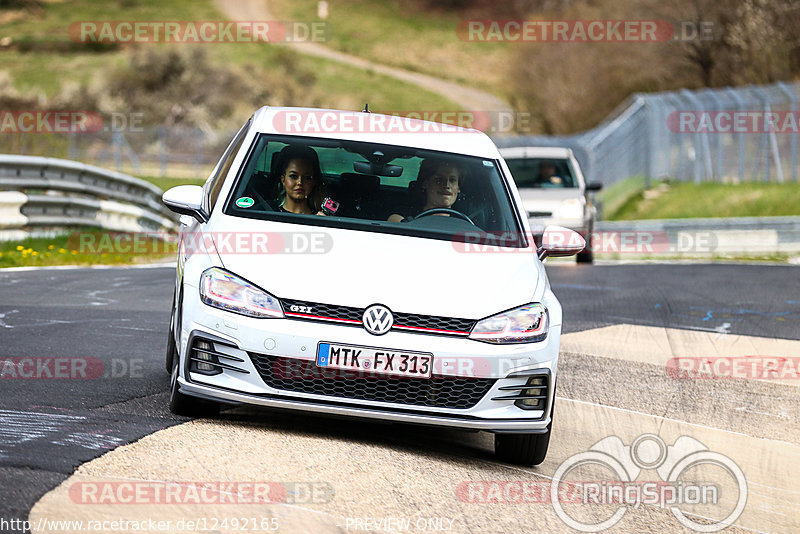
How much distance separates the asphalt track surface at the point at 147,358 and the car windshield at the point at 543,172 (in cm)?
272

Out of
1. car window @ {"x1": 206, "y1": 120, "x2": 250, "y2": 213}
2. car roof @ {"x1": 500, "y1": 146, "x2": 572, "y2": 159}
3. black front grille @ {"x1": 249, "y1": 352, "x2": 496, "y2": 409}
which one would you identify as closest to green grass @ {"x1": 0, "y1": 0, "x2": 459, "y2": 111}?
car roof @ {"x1": 500, "y1": 146, "x2": 572, "y2": 159}

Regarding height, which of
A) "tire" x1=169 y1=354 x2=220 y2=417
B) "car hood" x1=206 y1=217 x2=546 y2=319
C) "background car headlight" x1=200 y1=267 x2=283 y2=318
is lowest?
"tire" x1=169 y1=354 x2=220 y2=417

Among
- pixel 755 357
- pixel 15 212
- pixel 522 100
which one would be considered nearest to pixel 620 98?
pixel 522 100

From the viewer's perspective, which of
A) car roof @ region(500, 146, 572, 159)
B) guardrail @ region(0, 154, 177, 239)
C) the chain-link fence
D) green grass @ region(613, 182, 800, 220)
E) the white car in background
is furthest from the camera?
the chain-link fence

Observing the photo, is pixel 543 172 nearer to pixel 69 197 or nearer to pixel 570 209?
pixel 570 209

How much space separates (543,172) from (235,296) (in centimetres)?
1430

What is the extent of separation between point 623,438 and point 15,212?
422 inches

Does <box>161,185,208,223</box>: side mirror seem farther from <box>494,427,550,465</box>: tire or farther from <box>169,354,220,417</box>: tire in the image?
<box>494,427,550,465</box>: tire

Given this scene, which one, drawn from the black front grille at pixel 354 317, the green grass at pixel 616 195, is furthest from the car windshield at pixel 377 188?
the green grass at pixel 616 195

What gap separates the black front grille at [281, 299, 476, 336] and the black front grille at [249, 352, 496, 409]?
8.7 inches

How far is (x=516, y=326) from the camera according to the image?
616 cm

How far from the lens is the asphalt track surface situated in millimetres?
5844

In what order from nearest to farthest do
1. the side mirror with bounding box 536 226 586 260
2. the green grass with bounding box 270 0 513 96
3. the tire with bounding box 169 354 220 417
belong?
the tire with bounding box 169 354 220 417 → the side mirror with bounding box 536 226 586 260 → the green grass with bounding box 270 0 513 96

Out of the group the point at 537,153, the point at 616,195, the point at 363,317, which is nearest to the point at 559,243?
the point at 363,317
